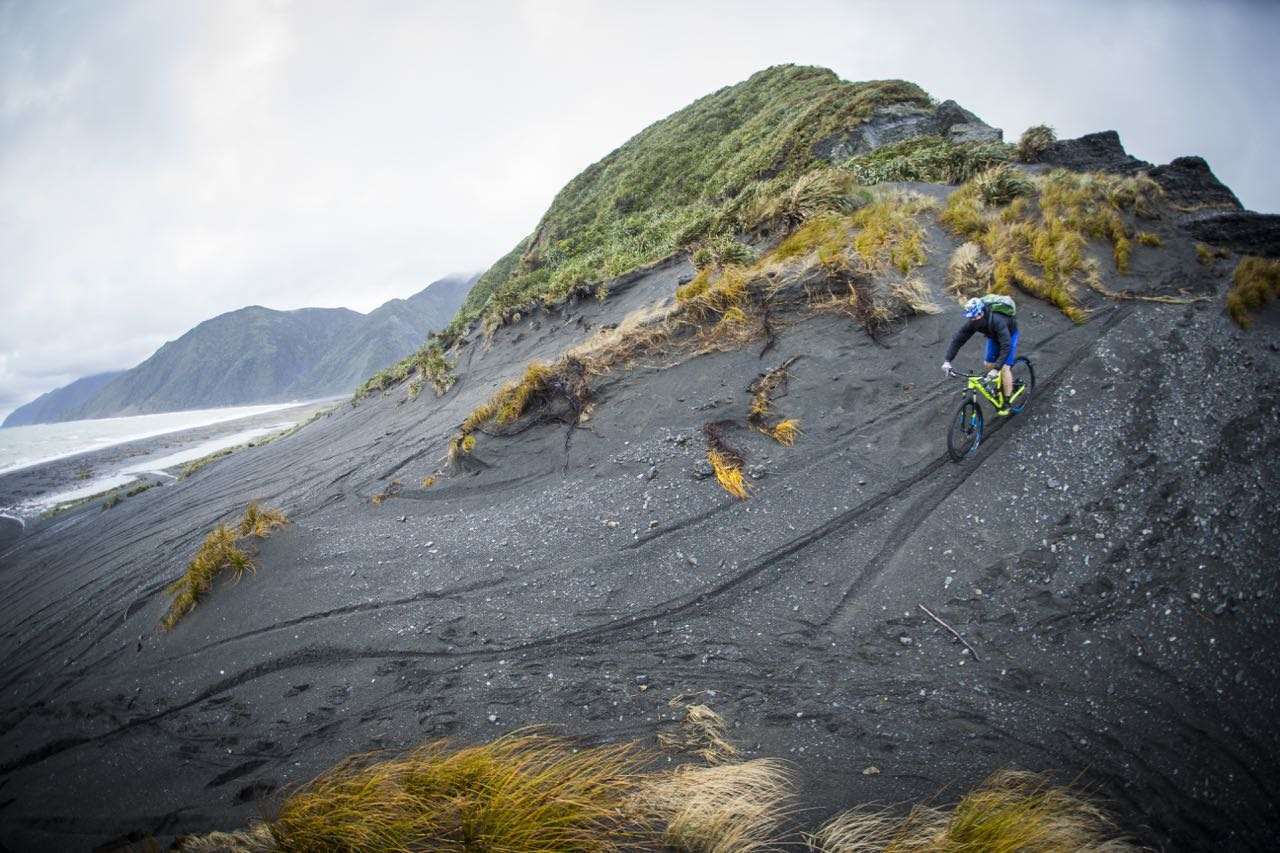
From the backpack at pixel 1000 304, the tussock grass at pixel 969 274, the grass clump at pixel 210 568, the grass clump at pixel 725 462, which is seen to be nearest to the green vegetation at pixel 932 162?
the tussock grass at pixel 969 274

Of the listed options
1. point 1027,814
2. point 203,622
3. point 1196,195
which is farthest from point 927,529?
point 1196,195

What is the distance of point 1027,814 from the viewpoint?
2.85 m

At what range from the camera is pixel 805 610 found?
14.8 ft

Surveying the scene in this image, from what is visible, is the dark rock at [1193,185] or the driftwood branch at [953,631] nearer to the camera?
the driftwood branch at [953,631]

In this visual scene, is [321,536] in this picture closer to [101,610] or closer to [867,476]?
[101,610]

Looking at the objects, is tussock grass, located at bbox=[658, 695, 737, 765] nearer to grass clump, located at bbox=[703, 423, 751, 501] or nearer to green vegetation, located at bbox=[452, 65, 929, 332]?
grass clump, located at bbox=[703, 423, 751, 501]

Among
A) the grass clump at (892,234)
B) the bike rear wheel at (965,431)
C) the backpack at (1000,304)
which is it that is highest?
the grass clump at (892,234)

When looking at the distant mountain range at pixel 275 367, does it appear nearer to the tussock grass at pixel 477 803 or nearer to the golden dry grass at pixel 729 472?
the golden dry grass at pixel 729 472

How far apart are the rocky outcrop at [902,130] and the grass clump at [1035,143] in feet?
4.14

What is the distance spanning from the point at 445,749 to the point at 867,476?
5.35 m

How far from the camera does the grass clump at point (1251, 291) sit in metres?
7.08

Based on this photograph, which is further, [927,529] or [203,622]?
[203,622]

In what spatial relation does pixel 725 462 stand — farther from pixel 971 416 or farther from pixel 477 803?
pixel 477 803

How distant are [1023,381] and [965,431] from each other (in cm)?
173
